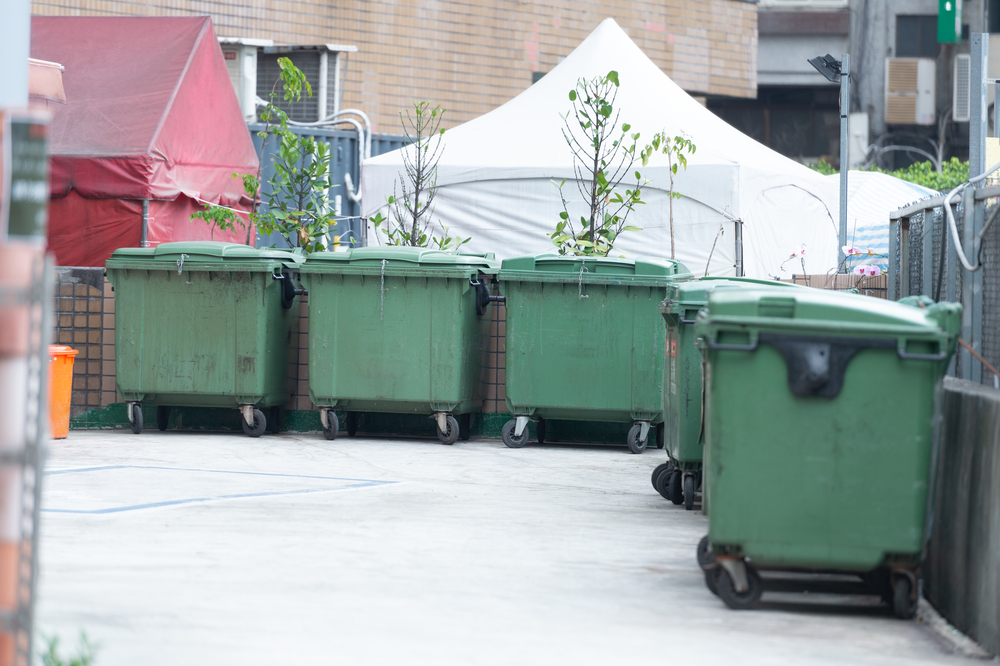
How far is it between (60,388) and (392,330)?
7.68 ft

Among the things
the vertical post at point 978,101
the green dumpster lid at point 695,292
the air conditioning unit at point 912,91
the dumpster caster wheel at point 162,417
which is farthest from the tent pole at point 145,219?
the air conditioning unit at point 912,91

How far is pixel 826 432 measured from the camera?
160 inches

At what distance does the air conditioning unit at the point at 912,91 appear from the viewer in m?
33.7

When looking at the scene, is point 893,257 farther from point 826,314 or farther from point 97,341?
point 97,341

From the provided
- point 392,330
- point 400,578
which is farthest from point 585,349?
point 400,578

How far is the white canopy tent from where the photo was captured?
12.7 metres

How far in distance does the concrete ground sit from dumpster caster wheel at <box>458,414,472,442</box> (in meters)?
1.80

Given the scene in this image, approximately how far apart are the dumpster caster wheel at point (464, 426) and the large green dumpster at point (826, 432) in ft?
16.8

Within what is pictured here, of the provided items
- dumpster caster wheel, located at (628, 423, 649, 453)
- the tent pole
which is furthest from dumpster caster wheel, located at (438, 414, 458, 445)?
the tent pole

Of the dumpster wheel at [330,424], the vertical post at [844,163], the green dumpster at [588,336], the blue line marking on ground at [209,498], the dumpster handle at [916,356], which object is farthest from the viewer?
the vertical post at [844,163]

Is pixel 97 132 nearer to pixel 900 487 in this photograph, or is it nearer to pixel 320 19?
pixel 320 19

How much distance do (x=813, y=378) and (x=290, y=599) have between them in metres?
1.92

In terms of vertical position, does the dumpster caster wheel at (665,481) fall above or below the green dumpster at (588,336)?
below

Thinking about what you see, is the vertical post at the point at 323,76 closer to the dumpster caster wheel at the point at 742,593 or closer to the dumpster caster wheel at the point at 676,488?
the dumpster caster wheel at the point at 676,488
